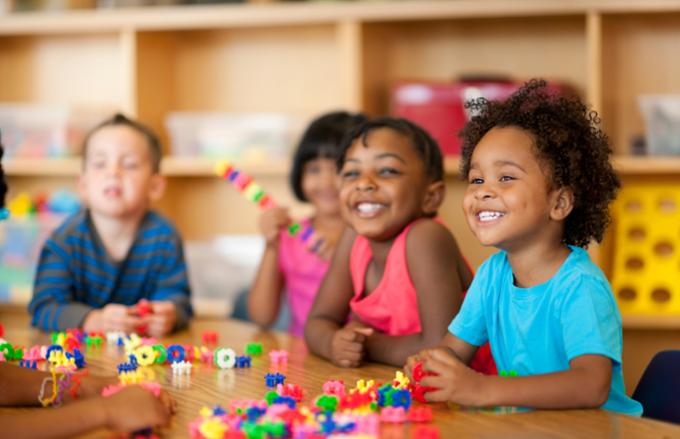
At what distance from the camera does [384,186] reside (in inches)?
73.2

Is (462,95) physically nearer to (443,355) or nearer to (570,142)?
(570,142)

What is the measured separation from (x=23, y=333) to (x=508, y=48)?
6.19 ft

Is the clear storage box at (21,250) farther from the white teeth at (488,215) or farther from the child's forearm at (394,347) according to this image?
the white teeth at (488,215)

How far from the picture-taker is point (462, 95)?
3.03 m

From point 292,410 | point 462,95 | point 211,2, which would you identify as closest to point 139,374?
point 292,410

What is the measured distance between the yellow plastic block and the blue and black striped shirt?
1375mm

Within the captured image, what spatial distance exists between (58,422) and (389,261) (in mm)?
845

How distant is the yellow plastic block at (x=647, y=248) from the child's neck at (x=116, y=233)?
147 cm

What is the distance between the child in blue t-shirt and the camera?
54.1 inches

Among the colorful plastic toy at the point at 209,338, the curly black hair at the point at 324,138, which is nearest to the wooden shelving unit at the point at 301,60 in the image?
the curly black hair at the point at 324,138

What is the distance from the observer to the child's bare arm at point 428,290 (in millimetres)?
1712

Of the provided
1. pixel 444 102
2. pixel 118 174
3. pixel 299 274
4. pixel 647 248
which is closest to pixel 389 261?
pixel 299 274

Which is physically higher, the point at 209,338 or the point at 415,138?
the point at 415,138

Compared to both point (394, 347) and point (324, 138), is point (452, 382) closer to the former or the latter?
point (394, 347)
